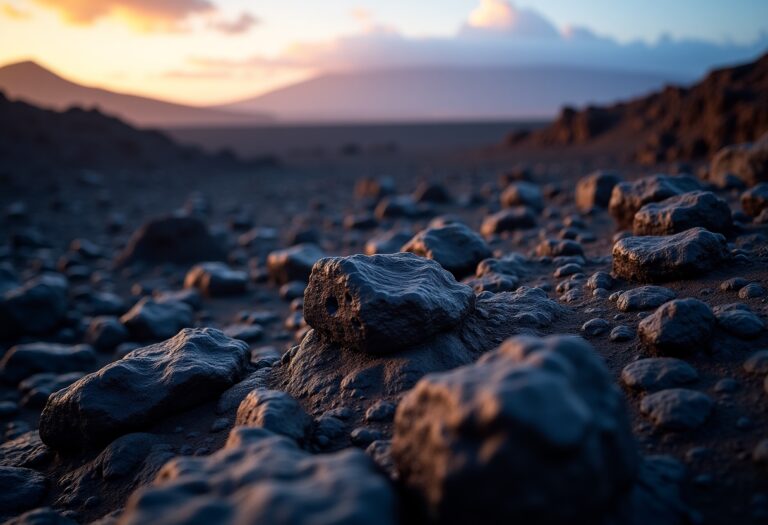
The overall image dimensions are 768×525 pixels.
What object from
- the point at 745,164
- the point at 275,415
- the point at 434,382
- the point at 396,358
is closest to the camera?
the point at 434,382

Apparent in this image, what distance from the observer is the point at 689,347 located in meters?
2.38

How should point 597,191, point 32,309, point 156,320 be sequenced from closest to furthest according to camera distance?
point 156,320, point 32,309, point 597,191

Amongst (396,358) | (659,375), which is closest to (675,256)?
(659,375)

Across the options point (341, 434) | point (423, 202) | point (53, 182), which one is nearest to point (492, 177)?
point (423, 202)

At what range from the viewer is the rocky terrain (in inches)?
58.0

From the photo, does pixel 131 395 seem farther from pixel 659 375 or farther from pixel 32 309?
pixel 32 309

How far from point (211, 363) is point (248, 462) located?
1.27 metres

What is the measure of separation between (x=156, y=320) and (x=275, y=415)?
3.16 m

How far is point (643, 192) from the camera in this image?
4246mm

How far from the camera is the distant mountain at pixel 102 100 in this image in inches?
3497

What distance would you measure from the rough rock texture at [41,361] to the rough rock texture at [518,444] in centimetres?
382

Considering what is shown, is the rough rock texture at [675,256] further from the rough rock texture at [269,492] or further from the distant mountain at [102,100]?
the distant mountain at [102,100]

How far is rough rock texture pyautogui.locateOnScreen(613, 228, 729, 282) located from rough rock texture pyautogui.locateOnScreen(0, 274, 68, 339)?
4.88 m

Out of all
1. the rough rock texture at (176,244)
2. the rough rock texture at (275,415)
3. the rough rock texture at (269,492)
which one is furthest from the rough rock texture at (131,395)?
the rough rock texture at (176,244)
